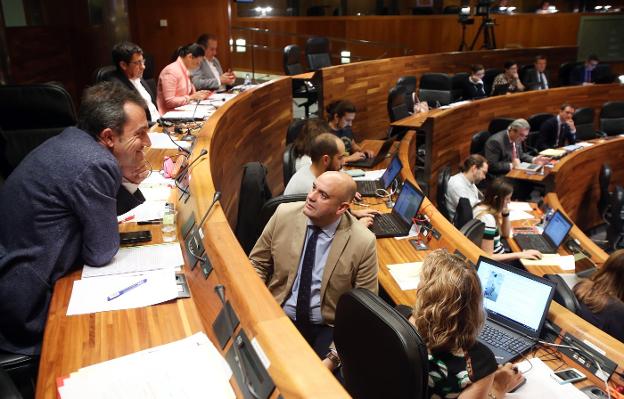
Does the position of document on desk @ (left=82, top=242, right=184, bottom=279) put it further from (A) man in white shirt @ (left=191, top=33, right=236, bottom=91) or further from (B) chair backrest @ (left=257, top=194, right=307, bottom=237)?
(A) man in white shirt @ (left=191, top=33, right=236, bottom=91)

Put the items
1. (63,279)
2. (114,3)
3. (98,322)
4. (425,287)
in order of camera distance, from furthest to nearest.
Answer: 1. (114,3)
2. (425,287)
3. (63,279)
4. (98,322)

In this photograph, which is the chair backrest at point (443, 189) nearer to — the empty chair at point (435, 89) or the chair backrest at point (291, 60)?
the empty chair at point (435, 89)

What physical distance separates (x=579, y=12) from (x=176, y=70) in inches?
364

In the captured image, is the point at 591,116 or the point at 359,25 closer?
the point at 591,116

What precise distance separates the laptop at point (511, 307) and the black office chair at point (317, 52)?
5.74 m

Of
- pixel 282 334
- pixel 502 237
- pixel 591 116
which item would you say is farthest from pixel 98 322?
pixel 591 116

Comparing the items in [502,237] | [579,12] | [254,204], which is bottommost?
[502,237]

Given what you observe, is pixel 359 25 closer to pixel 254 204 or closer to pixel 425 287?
pixel 254 204

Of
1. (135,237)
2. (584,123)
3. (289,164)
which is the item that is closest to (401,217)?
(289,164)

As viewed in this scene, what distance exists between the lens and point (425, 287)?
1.71 m

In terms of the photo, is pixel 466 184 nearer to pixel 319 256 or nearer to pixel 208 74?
pixel 319 256

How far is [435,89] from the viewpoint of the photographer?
24.5ft

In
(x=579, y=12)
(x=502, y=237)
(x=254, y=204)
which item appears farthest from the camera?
(x=579, y=12)

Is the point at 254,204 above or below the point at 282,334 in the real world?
below
